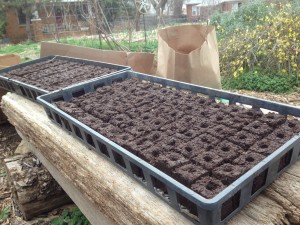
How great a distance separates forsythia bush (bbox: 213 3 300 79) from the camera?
159 inches

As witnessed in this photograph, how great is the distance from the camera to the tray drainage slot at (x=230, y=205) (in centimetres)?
89

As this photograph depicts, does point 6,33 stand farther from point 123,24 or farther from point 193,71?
point 193,71

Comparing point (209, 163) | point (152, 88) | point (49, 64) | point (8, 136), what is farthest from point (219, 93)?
point (8, 136)

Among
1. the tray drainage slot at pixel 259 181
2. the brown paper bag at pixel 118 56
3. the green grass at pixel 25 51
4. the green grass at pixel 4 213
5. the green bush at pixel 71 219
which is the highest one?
the brown paper bag at pixel 118 56

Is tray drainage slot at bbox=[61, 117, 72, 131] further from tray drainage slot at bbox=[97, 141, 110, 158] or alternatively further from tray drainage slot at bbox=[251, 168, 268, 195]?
tray drainage slot at bbox=[251, 168, 268, 195]

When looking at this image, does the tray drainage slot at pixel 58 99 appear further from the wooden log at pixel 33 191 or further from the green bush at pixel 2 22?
the green bush at pixel 2 22

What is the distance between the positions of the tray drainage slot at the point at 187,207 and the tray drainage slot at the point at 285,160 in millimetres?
377

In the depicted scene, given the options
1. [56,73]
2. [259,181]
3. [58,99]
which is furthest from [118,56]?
[259,181]

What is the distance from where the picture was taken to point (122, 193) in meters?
1.13

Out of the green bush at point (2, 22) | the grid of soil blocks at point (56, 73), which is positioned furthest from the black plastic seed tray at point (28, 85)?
the green bush at point (2, 22)

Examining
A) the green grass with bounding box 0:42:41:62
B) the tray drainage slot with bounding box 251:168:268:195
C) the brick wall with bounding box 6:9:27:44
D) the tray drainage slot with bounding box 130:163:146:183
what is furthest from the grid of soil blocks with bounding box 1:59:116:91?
the brick wall with bounding box 6:9:27:44

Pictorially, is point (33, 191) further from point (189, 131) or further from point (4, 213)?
point (189, 131)

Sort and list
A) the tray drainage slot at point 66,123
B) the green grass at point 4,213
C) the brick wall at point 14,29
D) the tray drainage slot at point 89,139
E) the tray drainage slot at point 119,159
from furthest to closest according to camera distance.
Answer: the brick wall at point 14,29, the green grass at point 4,213, the tray drainage slot at point 66,123, the tray drainage slot at point 89,139, the tray drainage slot at point 119,159

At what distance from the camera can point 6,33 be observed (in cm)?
1717
